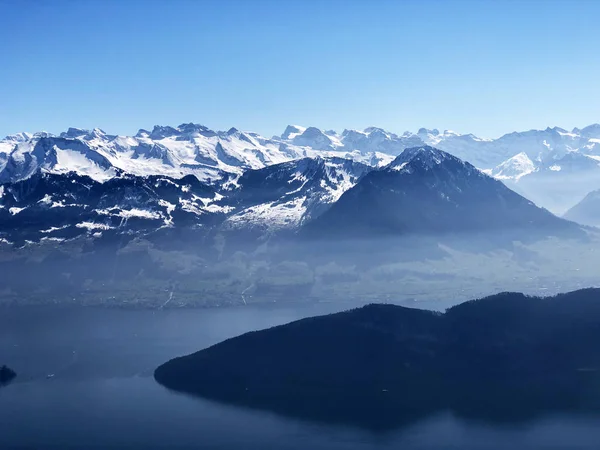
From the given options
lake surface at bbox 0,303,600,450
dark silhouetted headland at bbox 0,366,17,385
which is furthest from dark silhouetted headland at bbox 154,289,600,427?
dark silhouetted headland at bbox 0,366,17,385

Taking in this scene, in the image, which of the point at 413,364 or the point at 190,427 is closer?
the point at 190,427

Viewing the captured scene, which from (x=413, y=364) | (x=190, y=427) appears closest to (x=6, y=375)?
(x=190, y=427)

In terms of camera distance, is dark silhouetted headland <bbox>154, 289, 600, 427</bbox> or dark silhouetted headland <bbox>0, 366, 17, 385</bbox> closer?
dark silhouetted headland <bbox>154, 289, 600, 427</bbox>

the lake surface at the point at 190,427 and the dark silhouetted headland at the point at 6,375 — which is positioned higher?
the dark silhouetted headland at the point at 6,375

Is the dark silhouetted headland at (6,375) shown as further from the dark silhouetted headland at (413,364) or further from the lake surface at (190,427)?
the dark silhouetted headland at (413,364)

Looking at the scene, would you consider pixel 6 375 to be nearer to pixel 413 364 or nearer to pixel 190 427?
pixel 190 427

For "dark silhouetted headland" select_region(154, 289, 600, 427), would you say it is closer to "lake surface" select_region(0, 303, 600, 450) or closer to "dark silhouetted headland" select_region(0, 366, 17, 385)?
"lake surface" select_region(0, 303, 600, 450)

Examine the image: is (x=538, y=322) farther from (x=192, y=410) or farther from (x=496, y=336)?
(x=192, y=410)

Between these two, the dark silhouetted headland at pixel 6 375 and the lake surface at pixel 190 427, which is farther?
the dark silhouetted headland at pixel 6 375

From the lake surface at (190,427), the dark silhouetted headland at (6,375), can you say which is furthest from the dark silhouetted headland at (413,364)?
the dark silhouetted headland at (6,375)
